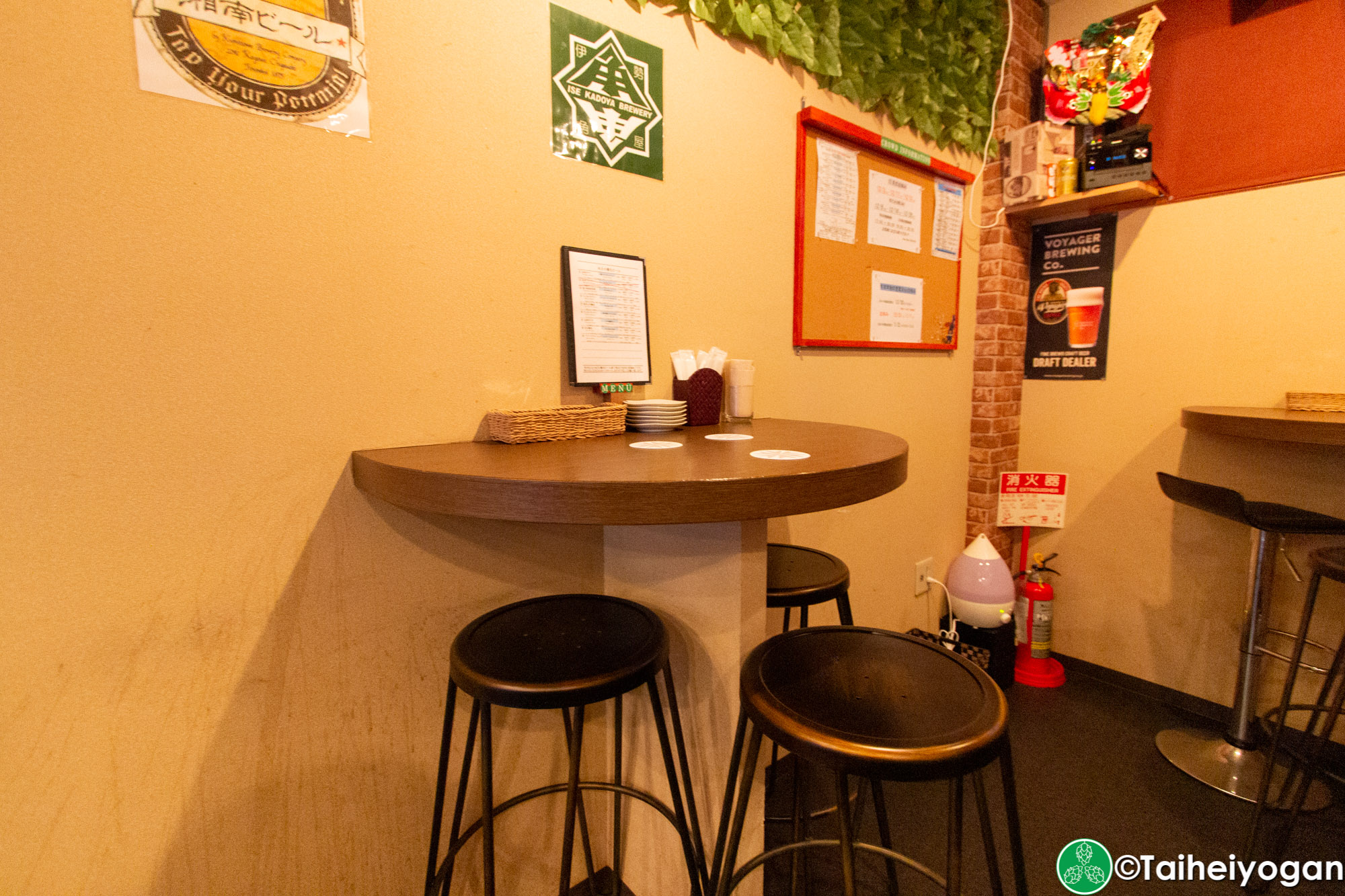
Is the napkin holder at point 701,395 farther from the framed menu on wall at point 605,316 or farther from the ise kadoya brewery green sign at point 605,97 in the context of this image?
the ise kadoya brewery green sign at point 605,97

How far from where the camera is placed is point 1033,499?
2.47 m

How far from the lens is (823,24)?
1724 mm

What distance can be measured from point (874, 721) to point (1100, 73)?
2652 mm

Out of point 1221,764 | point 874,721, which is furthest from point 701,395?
point 1221,764

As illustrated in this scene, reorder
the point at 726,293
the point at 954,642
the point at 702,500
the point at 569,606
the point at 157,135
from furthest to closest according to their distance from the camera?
1. the point at 954,642
2. the point at 726,293
3. the point at 569,606
4. the point at 157,135
5. the point at 702,500

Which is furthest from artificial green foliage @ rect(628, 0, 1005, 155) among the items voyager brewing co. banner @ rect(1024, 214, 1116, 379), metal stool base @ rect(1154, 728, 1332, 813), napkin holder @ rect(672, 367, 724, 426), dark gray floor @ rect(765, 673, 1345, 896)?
metal stool base @ rect(1154, 728, 1332, 813)

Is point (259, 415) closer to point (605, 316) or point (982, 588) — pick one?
point (605, 316)

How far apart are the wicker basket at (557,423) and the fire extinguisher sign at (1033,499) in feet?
6.48

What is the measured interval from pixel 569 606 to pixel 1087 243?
2.52 meters

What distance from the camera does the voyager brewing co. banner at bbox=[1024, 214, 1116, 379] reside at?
2293 mm

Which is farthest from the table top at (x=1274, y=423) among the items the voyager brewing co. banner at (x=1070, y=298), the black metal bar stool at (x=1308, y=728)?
the voyager brewing co. banner at (x=1070, y=298)

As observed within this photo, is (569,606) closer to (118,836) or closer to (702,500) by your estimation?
(702,500)

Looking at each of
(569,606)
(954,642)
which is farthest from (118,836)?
(954,642)

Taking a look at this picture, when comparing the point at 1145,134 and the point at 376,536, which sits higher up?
the point at 1145,134
